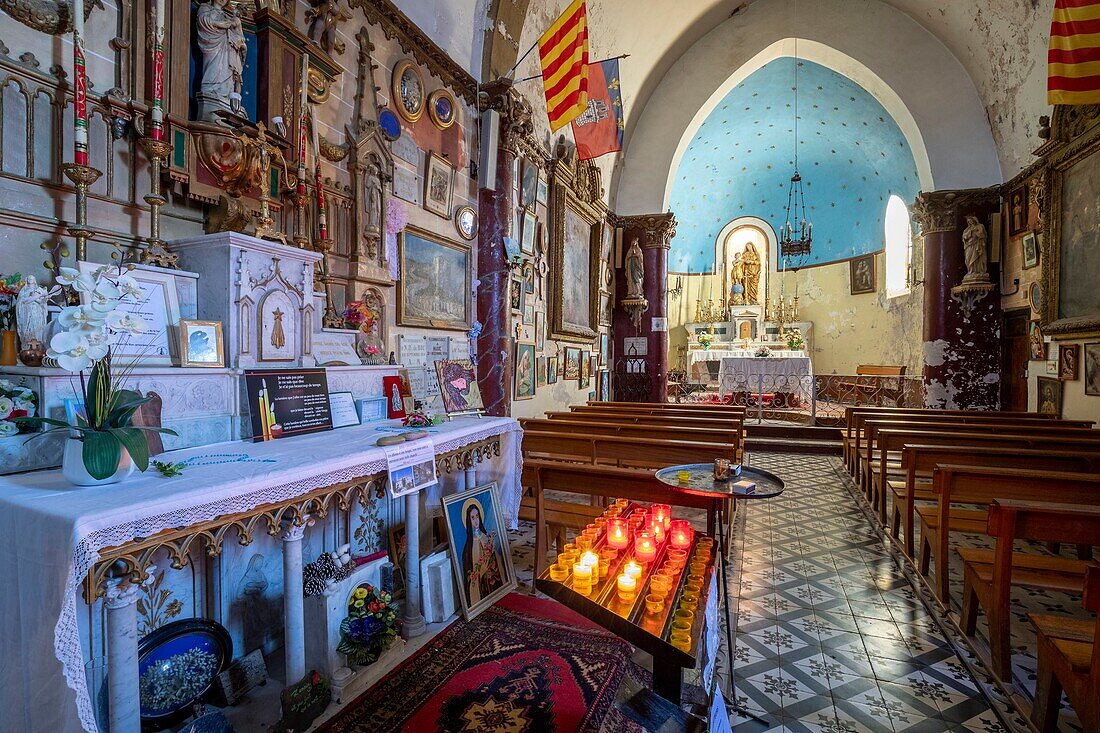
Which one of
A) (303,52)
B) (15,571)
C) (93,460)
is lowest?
(15,571)

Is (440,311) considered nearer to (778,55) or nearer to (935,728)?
(935,728)

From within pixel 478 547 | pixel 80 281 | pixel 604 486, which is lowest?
pixel 478 547

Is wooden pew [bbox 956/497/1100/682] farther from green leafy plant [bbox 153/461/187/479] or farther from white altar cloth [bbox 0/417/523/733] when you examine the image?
green leafy plant [bbox 153/461/187/479]

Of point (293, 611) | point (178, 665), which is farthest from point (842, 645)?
point (178, 665)

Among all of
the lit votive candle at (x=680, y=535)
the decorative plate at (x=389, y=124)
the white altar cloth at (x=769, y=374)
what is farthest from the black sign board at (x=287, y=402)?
the white altar cloth at (x=769, y=374)

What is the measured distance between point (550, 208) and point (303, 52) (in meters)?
5.11

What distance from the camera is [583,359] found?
9.85 meters

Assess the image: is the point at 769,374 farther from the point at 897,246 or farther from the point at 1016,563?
the point at 1016,563

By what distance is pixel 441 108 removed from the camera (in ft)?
17.8

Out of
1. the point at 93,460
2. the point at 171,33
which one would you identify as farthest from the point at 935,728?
the point at 171,33

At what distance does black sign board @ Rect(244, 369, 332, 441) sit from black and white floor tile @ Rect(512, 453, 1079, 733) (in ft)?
6.69

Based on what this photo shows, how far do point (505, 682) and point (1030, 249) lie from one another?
10.3 metres

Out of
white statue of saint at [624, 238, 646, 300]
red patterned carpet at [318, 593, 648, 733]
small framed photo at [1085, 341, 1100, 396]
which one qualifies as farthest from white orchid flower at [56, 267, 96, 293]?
white statue of saint at [624, 238, 646, 300]

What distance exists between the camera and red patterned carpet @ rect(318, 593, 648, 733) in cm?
231
